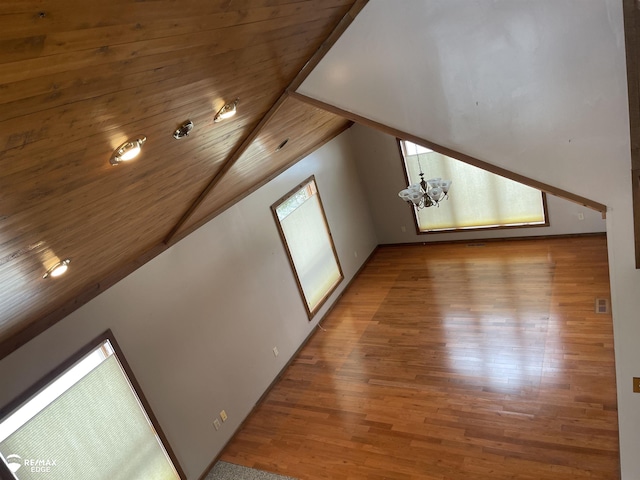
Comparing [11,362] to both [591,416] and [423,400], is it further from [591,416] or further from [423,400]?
[591,416]

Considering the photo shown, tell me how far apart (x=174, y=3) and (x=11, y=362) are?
300cm

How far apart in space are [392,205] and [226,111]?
259 inches

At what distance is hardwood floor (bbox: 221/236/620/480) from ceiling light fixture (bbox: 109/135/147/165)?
3723 mm

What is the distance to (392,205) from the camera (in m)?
9.31

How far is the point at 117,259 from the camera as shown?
411 centimetres

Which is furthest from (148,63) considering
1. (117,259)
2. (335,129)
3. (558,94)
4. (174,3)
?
(335,129)

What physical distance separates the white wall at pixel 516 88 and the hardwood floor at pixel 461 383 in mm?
1250

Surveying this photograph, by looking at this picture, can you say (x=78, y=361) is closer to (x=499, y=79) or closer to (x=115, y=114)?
(x=115, y=114)

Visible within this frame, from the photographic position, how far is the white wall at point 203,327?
4.15m

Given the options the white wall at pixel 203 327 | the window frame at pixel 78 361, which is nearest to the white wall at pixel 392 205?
the white wall at pixel 203 327

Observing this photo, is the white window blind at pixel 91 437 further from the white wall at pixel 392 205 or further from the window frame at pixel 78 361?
the white wall at pixel 392 205

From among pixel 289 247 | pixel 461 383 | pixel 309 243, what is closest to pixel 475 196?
pixel 309 243

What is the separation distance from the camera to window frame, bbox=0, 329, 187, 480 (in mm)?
3438

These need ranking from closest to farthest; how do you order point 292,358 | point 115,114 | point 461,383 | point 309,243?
point 115,114 < point 461,383 < point 292,358 < point 309,243
